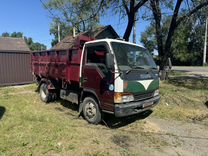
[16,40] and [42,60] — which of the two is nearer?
[42,60]

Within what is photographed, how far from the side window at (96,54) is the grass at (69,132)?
6.14 ft

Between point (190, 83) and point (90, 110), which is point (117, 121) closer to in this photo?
point (90, 110)

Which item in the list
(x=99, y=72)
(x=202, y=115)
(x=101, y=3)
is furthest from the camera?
(x=101, y=3)

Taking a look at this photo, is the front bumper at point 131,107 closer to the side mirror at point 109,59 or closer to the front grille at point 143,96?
the front grille at point 143,96

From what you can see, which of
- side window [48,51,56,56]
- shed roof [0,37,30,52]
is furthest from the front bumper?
shed roof [0,37,30,52]

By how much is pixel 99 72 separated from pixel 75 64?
1242mm

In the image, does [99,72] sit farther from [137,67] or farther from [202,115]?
[202,115]

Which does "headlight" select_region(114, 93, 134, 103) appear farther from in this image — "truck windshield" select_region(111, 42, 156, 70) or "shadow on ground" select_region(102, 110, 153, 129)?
"shadow on ground" select_region(102, 110, 153, 129)

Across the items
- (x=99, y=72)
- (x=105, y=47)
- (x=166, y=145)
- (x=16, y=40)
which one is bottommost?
(x=166, y=145)

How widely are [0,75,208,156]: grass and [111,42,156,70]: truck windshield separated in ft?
5.69

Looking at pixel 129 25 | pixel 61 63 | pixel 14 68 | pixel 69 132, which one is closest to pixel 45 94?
pixel 61 63

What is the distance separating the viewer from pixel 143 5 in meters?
14.0

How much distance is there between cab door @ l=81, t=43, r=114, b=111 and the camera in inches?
224

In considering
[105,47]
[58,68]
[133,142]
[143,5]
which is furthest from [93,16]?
[133,142]
